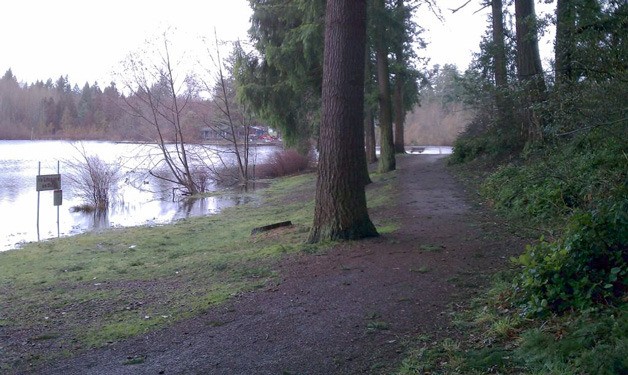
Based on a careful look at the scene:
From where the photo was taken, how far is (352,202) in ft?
39.8

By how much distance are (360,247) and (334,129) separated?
2.10 meters

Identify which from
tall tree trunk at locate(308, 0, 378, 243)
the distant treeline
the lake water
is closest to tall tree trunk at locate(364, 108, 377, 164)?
the lake water

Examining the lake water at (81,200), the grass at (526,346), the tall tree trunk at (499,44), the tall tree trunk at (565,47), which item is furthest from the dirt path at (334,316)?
the lake water at (81,200)

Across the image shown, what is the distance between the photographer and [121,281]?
38.4ft

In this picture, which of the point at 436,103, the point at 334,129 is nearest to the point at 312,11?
the point at 334,129

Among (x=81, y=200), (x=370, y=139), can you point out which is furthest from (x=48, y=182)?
(x=370, y=139)

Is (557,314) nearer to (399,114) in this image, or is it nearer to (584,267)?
(584,267)

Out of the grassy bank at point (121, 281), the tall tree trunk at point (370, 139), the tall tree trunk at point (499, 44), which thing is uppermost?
the tall tree trunk at point (499, 44)

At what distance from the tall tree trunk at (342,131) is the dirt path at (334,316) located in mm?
605

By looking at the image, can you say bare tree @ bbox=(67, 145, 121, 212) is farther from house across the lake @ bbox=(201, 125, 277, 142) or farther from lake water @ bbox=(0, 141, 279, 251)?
house across the lake @ bbox=(201, 125, 277, 142)

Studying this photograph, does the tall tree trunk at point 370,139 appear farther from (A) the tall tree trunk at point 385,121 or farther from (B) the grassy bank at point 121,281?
(B) the grassy bank at point 121,281

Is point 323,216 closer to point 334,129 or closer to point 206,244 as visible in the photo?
point 334,129

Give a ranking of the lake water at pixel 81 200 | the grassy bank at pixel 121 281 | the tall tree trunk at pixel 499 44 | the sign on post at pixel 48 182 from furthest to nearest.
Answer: the sign on post at pixel 48 182 < the lake water at pixel 81 200 < the tall tree trunk at pixel 499 44 < the grassy bank at pixel 121 281

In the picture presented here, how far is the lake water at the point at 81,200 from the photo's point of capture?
26.8 meters
